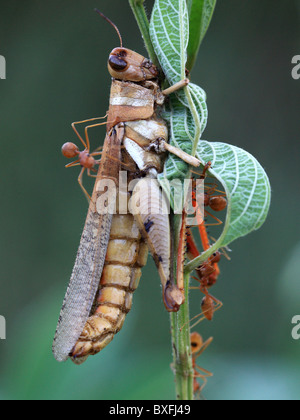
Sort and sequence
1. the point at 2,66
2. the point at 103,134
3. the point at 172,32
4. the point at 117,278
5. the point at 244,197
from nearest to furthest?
the point at 244,197 < the point at 172,32 < the point at 117,278 < the point at 2,66 < the point at 103,134

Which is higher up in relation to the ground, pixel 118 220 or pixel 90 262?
pixel 118 220

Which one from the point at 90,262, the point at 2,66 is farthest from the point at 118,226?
the point at 2,66

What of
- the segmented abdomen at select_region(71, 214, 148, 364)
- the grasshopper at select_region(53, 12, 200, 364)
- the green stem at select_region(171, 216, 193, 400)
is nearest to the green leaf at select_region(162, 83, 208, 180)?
the grasshopper at select_region(53, 12, 200, 364)

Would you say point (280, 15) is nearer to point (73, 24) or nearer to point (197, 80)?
point (197, 80)

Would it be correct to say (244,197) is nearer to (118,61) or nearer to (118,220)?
(118,220)

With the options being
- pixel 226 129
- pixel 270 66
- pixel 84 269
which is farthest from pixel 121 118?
pixel 270 66

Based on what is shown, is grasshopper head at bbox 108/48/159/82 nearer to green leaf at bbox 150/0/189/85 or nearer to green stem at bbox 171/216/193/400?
green leaf at bbox 150/0/189/85

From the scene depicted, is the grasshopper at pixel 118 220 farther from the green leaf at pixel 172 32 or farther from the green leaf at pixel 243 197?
the green leaf at pixel 243 197
